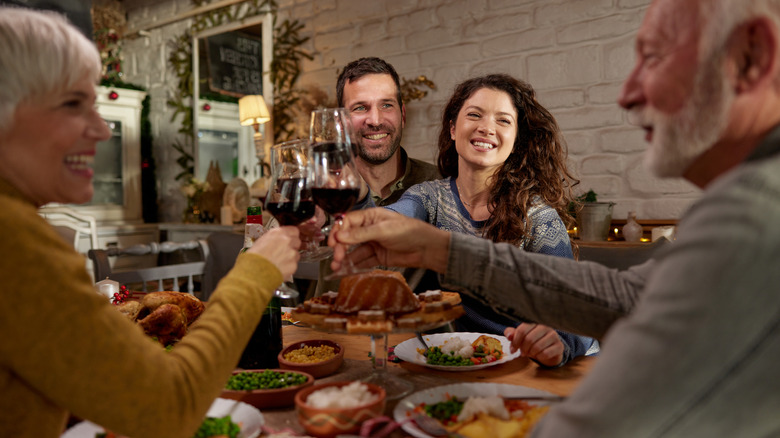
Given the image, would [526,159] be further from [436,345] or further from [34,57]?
[34,57]

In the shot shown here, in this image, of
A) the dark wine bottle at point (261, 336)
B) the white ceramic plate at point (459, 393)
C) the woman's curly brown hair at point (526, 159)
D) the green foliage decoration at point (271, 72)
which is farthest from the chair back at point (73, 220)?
the white ceramic plate at point (459, 393)

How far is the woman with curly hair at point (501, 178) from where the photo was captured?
85.2 inches

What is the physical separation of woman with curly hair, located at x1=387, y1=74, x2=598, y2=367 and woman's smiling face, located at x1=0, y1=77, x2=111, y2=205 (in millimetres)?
1494

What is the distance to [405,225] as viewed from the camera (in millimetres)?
1311

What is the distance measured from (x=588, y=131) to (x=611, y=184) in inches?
14.0

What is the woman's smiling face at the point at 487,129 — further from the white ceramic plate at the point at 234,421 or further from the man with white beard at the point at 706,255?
the white ceramic plate at the point at 234,421

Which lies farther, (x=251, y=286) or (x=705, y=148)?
(x=251, y=286)

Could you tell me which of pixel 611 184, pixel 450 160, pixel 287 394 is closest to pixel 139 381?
pixel 287 394

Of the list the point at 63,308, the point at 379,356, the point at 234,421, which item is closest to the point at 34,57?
the point at 63,308

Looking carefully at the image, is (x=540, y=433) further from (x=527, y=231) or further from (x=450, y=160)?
(x=450, y=160)

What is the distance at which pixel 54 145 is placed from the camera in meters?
0.84

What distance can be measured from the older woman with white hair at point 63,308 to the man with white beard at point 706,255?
0.51 metres

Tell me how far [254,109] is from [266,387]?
3966 millimetres

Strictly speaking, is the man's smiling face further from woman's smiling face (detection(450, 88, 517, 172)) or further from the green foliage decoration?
the green foliage decoration
